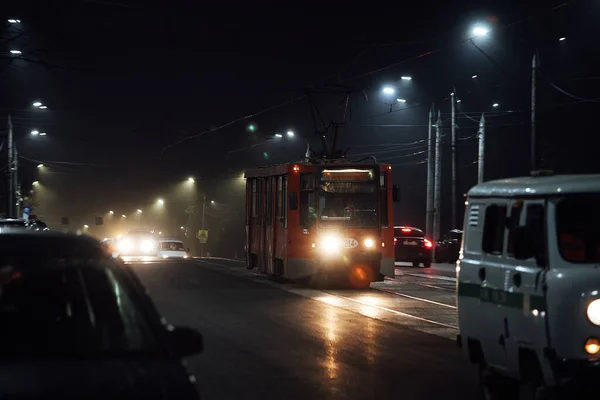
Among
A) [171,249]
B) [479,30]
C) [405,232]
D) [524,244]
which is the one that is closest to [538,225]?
[524,244]

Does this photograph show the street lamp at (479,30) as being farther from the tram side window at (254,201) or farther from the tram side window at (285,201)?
the tram side window at (285,201)

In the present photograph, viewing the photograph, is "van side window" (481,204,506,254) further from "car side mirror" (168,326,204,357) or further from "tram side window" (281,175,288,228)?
"tram side window" (281,175,288,228)

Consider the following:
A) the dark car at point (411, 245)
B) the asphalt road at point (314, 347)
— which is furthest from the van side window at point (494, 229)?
the dark car at point (411, 245)

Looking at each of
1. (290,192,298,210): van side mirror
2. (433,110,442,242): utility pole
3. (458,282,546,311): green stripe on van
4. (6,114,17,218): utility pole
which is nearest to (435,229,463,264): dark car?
(433,110,442,242): utility pole

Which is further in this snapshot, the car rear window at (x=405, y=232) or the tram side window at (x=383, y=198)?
the car rear window at (x=405, y=232)

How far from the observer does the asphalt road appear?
11.9m

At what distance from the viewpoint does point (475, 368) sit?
1362cm

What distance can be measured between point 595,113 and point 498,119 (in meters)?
11.6

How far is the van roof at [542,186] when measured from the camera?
927 cm

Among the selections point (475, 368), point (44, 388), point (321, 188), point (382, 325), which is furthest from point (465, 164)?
point (44, 388)

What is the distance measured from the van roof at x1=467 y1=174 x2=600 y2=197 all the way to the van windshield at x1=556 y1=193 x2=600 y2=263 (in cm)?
7

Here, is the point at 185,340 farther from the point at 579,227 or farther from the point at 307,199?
the point at 307,199

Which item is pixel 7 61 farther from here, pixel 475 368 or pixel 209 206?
pixel 209 206

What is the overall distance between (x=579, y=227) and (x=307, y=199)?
20.5 metres
